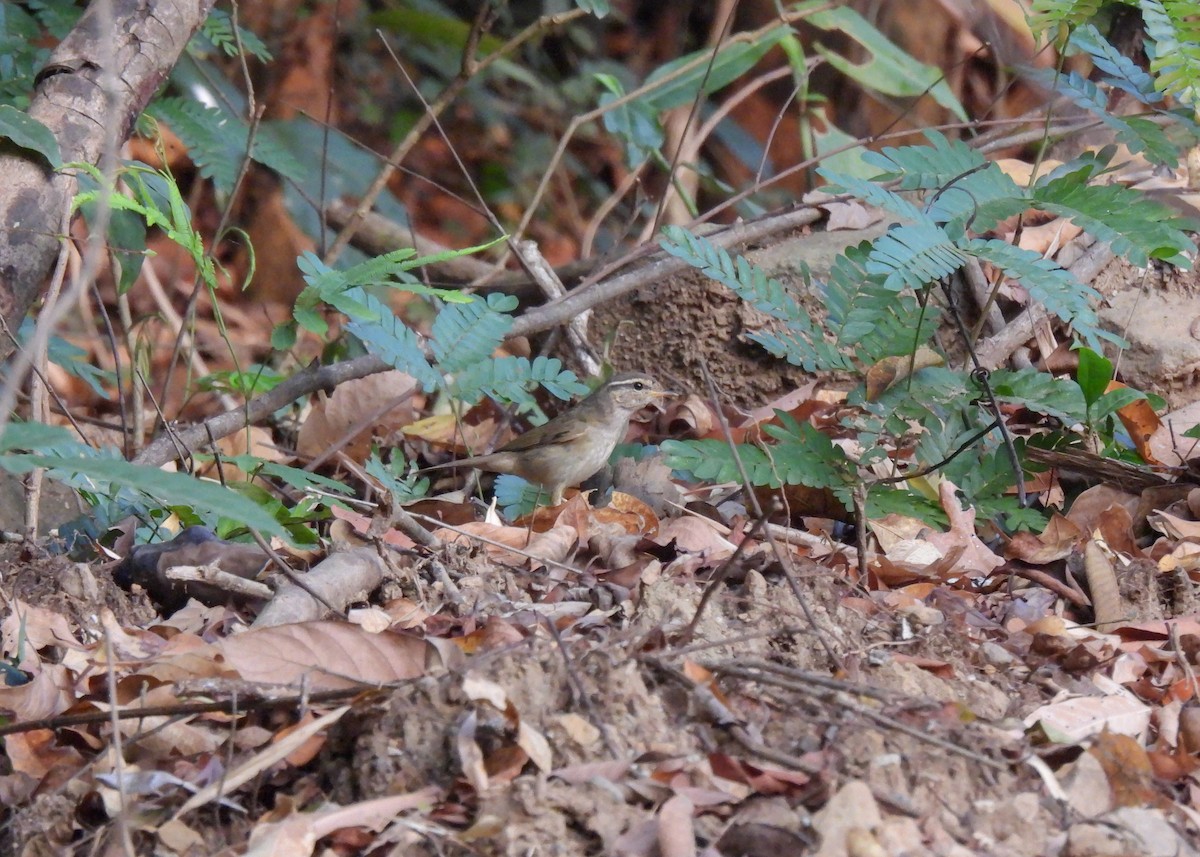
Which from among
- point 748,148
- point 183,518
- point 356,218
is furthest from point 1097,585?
point 748,148

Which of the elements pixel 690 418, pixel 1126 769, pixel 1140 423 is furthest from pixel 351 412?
pixel 1126 769

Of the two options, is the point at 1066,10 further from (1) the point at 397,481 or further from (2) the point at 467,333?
(1) the point at 397,481

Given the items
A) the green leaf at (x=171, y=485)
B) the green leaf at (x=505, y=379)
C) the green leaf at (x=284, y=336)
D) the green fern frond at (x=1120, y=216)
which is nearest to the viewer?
the green leaf at (x=171, y=485)

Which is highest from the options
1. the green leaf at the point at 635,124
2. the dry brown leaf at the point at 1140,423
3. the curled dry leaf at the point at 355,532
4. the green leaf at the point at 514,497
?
the green leaf at the point at 635,124

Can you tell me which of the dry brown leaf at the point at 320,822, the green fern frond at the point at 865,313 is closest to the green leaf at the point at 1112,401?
the green fern frond at the point at 865,313

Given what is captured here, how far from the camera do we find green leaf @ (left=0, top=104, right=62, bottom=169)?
4023 mm

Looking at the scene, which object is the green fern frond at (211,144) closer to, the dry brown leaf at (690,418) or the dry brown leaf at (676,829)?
the dry brown leaf at (690,418)

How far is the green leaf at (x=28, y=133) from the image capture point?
4023 millimetres

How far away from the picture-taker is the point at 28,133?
13.3ft

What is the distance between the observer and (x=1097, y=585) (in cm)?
392

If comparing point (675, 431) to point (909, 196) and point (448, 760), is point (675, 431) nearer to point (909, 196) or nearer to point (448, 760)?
point (909, 196)

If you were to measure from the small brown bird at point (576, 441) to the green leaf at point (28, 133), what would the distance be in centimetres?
219

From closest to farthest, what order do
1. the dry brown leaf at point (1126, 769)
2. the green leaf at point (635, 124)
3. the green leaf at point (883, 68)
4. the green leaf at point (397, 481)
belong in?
the dry brown leaf at point (1126, 769) < the green leaf at point (397, 481) < the green leaf at point (635, 124) < the green leaf at point (883, 68)

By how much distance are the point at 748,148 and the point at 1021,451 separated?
21.9 feet
